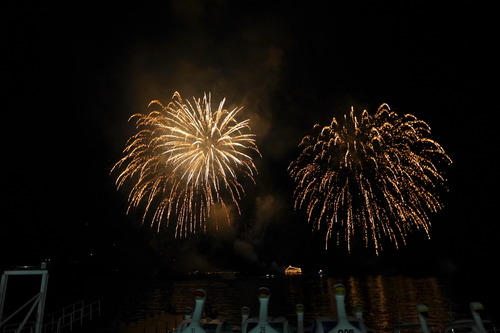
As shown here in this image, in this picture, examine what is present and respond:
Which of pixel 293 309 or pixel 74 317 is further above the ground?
pixel 74 317

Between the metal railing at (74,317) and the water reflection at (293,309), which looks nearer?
the metal railing at (74,317)

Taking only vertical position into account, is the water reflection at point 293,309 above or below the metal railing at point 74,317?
below

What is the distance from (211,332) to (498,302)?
94935 mm

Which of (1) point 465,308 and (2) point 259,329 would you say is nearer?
(2) point 259,329

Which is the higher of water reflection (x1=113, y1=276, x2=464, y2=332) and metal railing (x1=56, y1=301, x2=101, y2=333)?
metal railing (x1=56, y1=301, x2=101, y2=333)

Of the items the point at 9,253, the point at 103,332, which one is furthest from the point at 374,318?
the point at 9,253

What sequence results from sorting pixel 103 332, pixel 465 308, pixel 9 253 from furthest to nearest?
pixel 9 253 → pixel 465 308 → pixel 103 332

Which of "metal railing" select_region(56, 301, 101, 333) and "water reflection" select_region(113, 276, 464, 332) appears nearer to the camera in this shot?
"metal railing" select_region(56, 301, 101, 333)

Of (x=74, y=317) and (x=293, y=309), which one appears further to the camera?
(x=293, y=309)

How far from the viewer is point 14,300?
12481 cm

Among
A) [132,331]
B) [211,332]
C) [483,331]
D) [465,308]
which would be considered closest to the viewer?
[483,331]

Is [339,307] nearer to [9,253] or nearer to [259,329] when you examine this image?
[259,329]

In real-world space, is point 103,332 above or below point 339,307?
below

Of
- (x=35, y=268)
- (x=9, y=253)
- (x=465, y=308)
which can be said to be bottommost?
(x=465, y=308)
